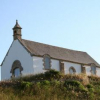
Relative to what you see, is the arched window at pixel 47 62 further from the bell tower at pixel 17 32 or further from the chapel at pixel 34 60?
the bell tower at pixel 17 32

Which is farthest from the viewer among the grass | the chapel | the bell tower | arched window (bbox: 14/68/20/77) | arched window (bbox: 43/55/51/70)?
the bell tower

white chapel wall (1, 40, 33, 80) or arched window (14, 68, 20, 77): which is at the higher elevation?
white chapel wall (1, 40, 33, 80)

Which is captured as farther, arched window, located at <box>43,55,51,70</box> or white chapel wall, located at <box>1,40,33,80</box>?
arched window, located at <box>43,55,51,70</box>

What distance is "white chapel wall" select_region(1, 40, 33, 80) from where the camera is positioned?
47.3 metres

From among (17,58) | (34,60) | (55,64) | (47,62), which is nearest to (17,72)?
(17,58)

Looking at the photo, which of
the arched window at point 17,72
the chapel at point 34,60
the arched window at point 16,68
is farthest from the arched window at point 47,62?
the arched window at point 17,72

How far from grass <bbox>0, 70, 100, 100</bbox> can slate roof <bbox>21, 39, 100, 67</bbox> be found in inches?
502

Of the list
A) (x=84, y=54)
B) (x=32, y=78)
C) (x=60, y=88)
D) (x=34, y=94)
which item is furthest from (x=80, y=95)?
(x=84, y=54)

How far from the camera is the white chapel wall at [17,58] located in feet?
155

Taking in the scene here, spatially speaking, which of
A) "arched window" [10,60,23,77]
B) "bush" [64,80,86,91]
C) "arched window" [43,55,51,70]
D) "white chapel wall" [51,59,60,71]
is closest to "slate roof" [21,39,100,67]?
"white chapel wall" [51,59,60,71]

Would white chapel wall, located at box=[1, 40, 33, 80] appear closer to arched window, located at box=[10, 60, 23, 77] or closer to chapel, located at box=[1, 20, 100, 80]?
chapel, located at box=[1, 20, 100, 80]

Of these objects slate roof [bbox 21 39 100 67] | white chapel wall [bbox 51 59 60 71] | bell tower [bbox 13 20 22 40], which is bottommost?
white chapel wall [bbox 51 59 60 71]

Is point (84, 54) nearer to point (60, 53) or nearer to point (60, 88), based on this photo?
point (60, 53)

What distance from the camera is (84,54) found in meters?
60.1
